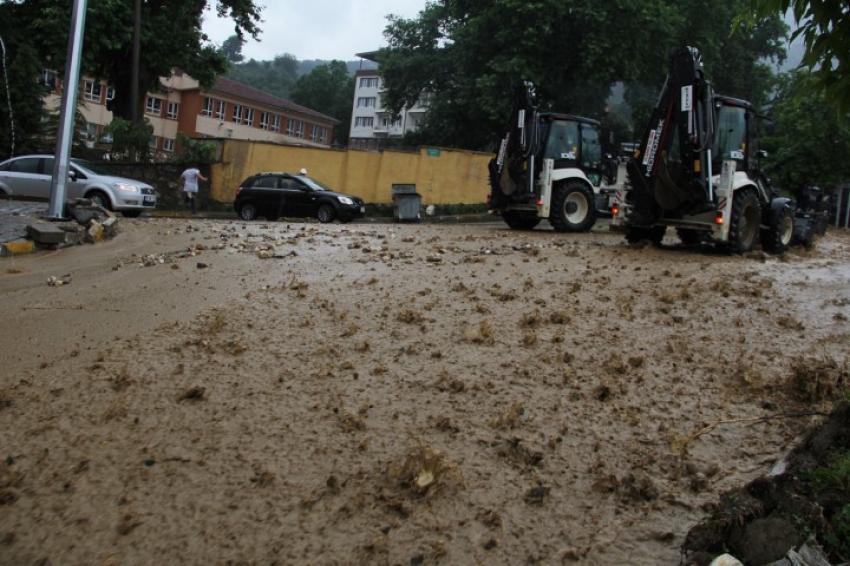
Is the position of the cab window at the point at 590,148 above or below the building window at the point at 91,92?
below

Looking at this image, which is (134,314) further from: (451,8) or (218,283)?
(451,8)

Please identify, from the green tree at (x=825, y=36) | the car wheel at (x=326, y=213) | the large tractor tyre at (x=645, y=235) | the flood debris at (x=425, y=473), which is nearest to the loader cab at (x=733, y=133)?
the large tractor tyre at (x=645, y=235)

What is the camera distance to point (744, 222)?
13.3 meters

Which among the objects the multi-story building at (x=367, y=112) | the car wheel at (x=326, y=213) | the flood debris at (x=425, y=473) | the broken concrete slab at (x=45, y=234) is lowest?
the flood debris at (x=425, y=473)

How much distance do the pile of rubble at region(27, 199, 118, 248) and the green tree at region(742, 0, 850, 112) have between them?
10.8 metres

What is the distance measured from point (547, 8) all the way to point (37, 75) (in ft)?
64.8

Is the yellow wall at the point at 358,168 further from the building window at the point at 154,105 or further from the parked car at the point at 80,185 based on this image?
the building window at the point at 154,105

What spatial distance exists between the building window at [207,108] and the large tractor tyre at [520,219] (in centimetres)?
5769

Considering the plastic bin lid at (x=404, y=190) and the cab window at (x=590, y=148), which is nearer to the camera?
the cab window at (x=590, y=148)

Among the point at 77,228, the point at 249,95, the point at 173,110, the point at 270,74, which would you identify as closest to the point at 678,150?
the point at 77,228

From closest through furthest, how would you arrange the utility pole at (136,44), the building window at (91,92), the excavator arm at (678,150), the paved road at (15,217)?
the paved road at (15,217) < the excavator arm at (678,150) < the utility pole at (136,44) < the building window at (91,92)

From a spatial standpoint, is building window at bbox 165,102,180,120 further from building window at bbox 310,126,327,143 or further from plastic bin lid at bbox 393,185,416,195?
plastic bin lid at bbox 393,185,416,195

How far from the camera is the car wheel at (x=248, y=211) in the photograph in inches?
929

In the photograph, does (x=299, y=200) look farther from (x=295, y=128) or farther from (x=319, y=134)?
(x=319, y=134)
